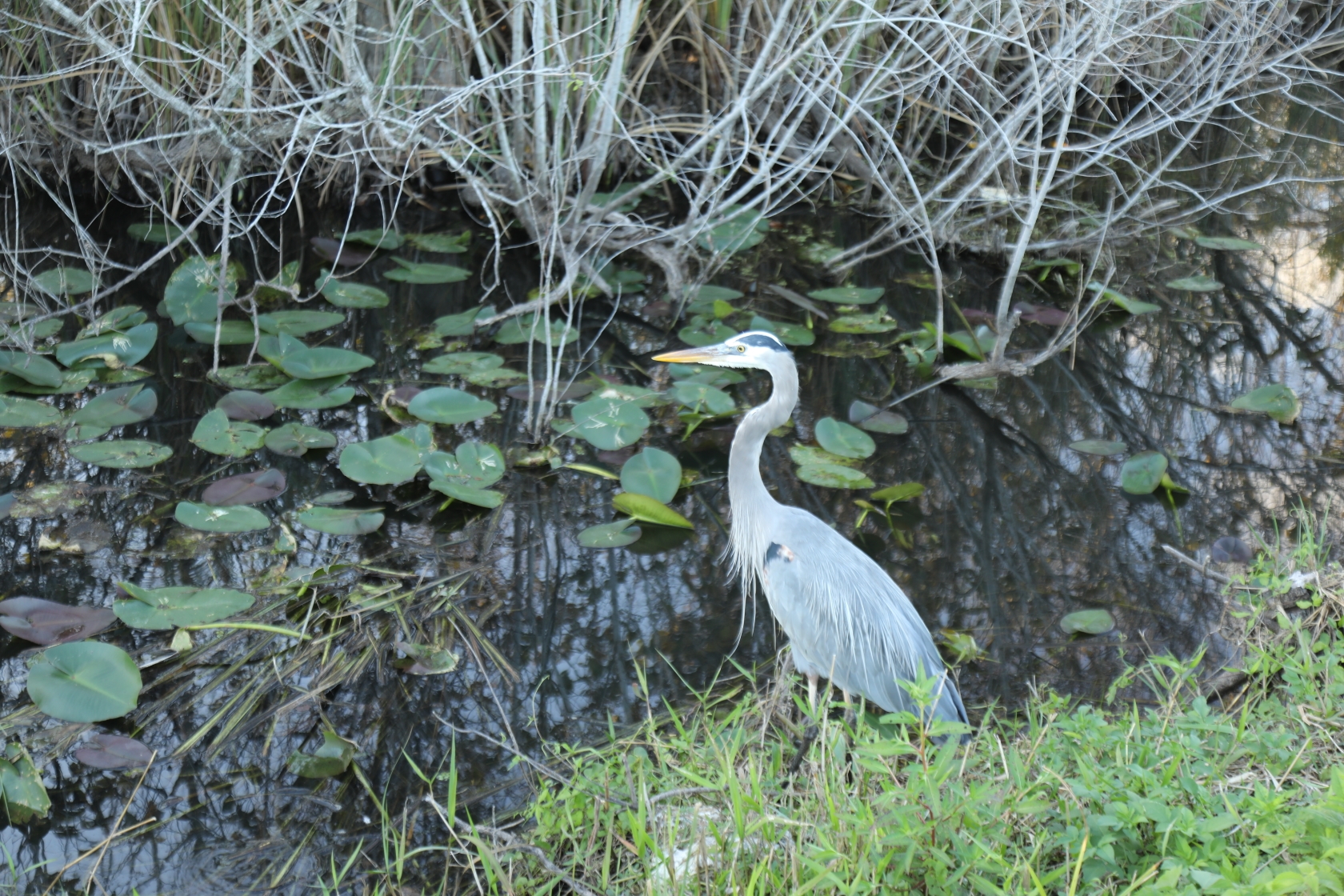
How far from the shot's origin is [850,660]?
2766 millimetres

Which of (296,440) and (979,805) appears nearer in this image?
(979,805)

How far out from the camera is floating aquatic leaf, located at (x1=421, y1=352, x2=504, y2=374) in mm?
4207

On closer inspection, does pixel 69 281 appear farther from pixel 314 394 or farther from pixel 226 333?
pixel 314 394

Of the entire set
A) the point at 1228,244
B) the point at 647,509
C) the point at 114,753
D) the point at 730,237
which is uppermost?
the point at 1228,244

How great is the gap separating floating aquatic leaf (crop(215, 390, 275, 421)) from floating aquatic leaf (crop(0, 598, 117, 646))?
102cm

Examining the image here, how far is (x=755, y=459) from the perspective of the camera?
302 cm

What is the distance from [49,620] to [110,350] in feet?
4.79

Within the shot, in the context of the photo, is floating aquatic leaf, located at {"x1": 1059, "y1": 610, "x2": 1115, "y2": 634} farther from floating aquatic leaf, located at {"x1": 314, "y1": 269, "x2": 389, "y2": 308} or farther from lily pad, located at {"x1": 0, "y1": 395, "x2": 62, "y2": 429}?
lily pad, located at {"x1": 0, "y1": 395, "x2": 62, "y2": 429}

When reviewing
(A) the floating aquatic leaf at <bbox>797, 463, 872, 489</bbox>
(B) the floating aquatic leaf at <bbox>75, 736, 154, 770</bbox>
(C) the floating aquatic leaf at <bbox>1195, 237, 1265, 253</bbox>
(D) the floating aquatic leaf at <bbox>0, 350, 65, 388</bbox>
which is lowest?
(B) the floating aquatic leaf at <bbox>75, 736, 154, 770</bbox>

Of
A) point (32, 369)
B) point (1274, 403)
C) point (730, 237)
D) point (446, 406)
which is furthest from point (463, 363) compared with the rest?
point (1274, 403)

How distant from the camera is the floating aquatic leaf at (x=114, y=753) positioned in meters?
2.47

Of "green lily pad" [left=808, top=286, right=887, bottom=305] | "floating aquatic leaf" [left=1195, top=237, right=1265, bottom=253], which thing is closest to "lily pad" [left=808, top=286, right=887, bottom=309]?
"green lily pad" [left=808, top=286, right=887, bottom=305]

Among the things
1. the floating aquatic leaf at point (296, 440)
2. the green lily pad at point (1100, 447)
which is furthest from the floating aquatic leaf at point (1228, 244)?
the floating aquatic leaf at point (296, 440)

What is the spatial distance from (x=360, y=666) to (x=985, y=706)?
5.25 feet
